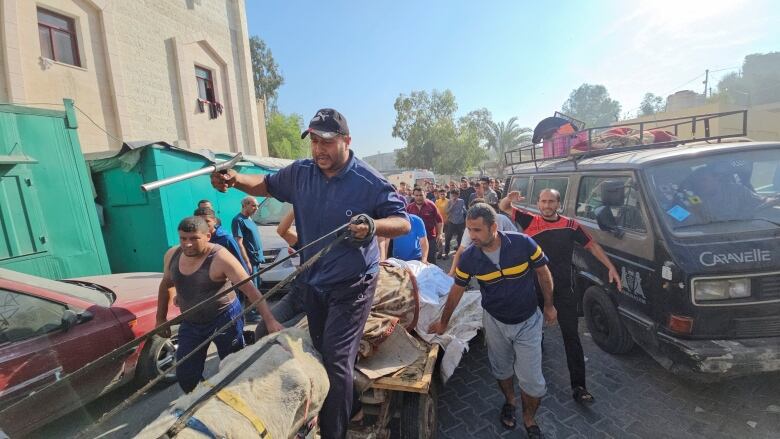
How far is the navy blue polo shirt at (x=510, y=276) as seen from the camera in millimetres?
2855

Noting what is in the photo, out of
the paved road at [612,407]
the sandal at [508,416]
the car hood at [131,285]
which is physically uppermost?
the car hood at [131,285]

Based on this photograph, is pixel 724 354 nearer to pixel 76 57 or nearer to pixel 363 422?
pixel 363 422

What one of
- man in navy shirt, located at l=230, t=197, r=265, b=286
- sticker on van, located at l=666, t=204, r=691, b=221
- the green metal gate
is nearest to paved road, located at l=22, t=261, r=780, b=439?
sticker on van, located at l=666, t=204, r=691, b=221

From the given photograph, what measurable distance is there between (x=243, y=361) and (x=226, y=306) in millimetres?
1768

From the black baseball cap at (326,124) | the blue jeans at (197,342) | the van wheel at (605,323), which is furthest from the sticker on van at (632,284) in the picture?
the blue jeans at (197,342)

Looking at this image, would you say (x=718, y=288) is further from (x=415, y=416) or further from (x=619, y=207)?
(x=415, y=416)

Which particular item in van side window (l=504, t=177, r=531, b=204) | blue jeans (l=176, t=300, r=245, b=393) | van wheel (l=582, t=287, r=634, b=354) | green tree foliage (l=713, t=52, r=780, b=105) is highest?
green tree foliage (l=713, t=52, r=780, b=105)

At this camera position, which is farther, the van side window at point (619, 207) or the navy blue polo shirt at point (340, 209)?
the van side window at point (619, 207)

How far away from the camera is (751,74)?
173 feet

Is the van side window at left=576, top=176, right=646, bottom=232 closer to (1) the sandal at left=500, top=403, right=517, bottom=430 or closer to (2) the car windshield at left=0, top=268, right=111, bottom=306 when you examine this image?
(1) the sandal at left=500, top=403, right=517, bottom=430

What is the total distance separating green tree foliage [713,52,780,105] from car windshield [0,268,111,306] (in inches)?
2523

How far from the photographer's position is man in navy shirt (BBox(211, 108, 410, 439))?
6.55 feet

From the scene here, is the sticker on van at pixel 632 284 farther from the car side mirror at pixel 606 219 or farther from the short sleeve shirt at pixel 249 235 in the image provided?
the short sleeve shirt at pixel 249 235

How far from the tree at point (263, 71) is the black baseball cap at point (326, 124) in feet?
121
